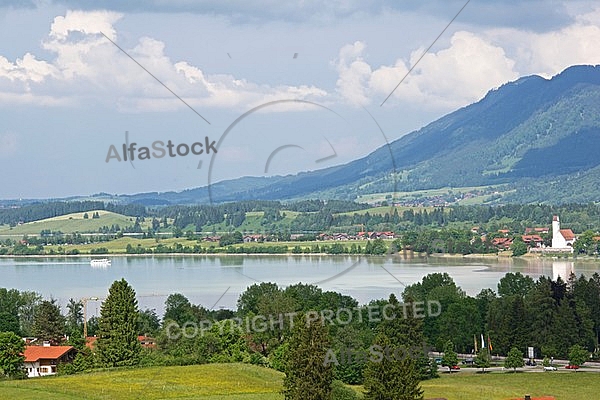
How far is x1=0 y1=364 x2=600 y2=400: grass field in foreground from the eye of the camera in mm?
21953

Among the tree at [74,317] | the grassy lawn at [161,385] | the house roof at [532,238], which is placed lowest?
the grassy lawn at [161,385]

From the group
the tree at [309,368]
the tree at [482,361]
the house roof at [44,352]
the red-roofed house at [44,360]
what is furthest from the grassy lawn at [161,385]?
the tree at [482,361]

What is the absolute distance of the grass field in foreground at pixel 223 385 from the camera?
72.0 ft

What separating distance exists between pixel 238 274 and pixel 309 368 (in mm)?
41872

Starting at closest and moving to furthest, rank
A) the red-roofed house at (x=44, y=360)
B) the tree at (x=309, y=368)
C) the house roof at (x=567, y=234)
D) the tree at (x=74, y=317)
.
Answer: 1. the tree at (x=309, y=368)
2. the red-roofed house at (x=44, y=360)
3. the tree at (x=74, y=317)
4. the house roof at (x=567, y=234)

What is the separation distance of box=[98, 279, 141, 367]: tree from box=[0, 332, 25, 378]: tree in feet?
7.03

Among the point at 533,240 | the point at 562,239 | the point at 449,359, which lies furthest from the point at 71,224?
the point at 449,359

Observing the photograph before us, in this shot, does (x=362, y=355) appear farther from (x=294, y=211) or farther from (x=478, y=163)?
(x=478, y=163)

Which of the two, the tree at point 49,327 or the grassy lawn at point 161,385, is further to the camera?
the tree at point 49,327

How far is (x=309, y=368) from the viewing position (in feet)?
67.2

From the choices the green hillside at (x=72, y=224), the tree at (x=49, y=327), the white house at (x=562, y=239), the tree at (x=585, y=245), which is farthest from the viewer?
the green hillside at (x=72, y=224)

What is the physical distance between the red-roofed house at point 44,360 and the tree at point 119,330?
1.82 meters

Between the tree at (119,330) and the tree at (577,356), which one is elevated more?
the tree at (119,330)

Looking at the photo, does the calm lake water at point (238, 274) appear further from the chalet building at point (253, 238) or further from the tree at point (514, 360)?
the tree at point (514, 360)
